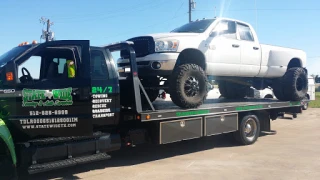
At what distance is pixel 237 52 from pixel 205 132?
2.33 m

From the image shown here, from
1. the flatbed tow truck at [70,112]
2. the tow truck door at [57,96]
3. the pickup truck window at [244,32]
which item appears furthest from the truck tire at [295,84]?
the tow truck door at [57,96]

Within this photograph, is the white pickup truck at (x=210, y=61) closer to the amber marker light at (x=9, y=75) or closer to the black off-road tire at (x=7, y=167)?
the amber marker light at (x=9, y=75)

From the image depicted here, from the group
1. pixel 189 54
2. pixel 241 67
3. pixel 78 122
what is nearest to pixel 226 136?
pixel 241 67

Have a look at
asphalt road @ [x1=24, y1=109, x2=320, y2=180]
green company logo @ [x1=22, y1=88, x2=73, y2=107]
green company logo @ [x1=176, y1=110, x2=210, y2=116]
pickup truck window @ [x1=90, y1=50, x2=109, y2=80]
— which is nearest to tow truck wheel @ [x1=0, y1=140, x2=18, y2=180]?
asphalt road @ [x1=24, y1=109, x2=320, y2=180]

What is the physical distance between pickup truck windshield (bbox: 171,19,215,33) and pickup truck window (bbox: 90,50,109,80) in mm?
2780

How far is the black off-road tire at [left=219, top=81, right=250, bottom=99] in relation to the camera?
34.9 feet

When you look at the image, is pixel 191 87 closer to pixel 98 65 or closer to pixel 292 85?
pixel 98 65

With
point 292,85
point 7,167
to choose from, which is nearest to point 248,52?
point 292,85

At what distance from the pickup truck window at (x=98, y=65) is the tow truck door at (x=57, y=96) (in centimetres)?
18

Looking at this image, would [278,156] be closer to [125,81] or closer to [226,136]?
[226,136]

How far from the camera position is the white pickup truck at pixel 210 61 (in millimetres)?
6441

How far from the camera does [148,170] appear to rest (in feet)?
19.4

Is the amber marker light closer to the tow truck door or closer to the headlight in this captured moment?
the tow truck door

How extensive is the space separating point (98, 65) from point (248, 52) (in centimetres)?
444
